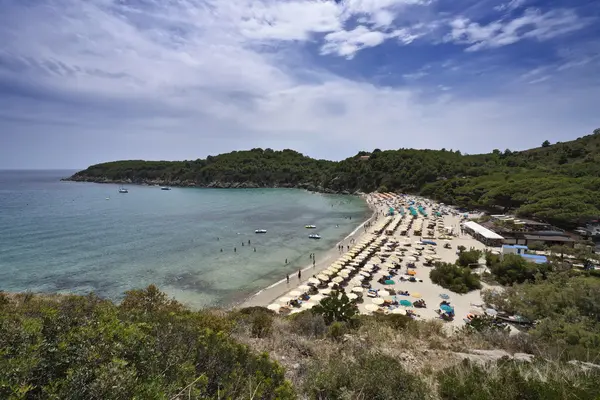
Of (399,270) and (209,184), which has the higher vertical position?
(209,184)

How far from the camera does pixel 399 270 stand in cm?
2677

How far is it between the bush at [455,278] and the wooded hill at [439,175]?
22634 mm

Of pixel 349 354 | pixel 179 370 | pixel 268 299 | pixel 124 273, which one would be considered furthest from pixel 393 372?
pixel 124 273

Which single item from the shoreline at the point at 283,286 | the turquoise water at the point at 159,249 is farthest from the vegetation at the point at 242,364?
the turquoise water at the point at 159,249

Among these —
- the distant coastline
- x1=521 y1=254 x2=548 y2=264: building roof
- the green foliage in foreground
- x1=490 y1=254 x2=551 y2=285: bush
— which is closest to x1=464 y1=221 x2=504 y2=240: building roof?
x1=521 y1=254 x2=548 y2=264: building roof

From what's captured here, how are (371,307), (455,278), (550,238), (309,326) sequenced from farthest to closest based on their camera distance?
1. (550,238)
2. (455,278)
3. (371,307)
4. (309,326)

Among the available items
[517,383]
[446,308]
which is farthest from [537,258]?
[517,383]

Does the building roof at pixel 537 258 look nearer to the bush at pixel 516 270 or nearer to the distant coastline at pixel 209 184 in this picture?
the bush at pixel 516 270

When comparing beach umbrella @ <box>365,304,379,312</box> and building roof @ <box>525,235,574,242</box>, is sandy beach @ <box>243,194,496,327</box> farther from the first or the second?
building roof @ <box>525,235,574,242</box>

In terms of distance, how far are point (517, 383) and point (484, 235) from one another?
3260cm

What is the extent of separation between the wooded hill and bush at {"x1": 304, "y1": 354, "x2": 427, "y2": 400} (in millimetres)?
41528

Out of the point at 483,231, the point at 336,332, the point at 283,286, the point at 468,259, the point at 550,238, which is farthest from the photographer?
the point at 483,231

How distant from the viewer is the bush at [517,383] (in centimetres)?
485

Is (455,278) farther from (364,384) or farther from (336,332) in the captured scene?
(364,384)
